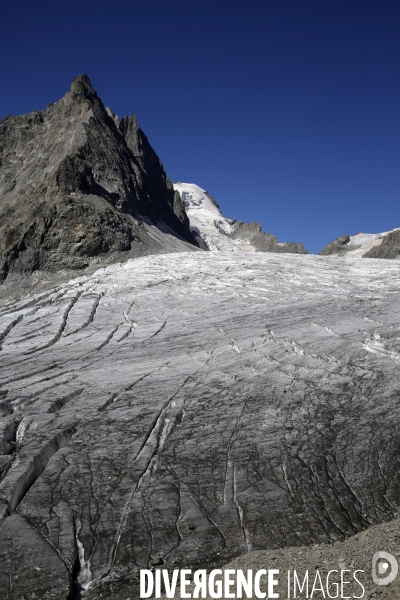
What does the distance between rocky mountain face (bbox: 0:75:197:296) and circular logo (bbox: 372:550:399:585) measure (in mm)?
36786

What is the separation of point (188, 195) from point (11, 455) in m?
177

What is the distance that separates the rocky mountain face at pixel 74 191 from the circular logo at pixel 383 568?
36786 mm

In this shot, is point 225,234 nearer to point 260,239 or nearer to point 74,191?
point 260,239

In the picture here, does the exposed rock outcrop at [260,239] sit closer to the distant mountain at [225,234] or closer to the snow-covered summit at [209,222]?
the distant mountain at [225,234]

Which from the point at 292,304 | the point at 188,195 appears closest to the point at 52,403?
the point at 292,304

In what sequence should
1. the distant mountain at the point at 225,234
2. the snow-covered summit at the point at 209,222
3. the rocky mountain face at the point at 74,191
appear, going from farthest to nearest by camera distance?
the snow-covered summit at the point at 209,222
the distant mountain at the point at 225,234
the rocky mountain face at the point at 74,191

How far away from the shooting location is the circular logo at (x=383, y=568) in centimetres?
415

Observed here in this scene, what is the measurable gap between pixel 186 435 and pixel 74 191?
45310 mm

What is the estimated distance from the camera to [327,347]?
38.2ft

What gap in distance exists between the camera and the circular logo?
4.15m

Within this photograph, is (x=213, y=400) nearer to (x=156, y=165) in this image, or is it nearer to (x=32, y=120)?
(x=32, y=120)

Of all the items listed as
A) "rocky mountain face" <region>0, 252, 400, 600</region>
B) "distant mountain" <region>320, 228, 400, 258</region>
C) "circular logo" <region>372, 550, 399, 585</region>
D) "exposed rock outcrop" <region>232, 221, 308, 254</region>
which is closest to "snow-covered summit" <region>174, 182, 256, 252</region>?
"exposed rock outcrop" <region>232, 221, 308, 254</region>

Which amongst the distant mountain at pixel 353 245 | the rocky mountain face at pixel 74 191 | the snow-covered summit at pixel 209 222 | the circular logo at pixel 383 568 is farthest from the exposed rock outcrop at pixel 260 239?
the circular logo at pixel 383 568

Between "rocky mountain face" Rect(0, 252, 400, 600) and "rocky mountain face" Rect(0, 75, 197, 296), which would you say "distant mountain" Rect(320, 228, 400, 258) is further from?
"rocky mountain face" Rect(0, 252, 400, 600)
